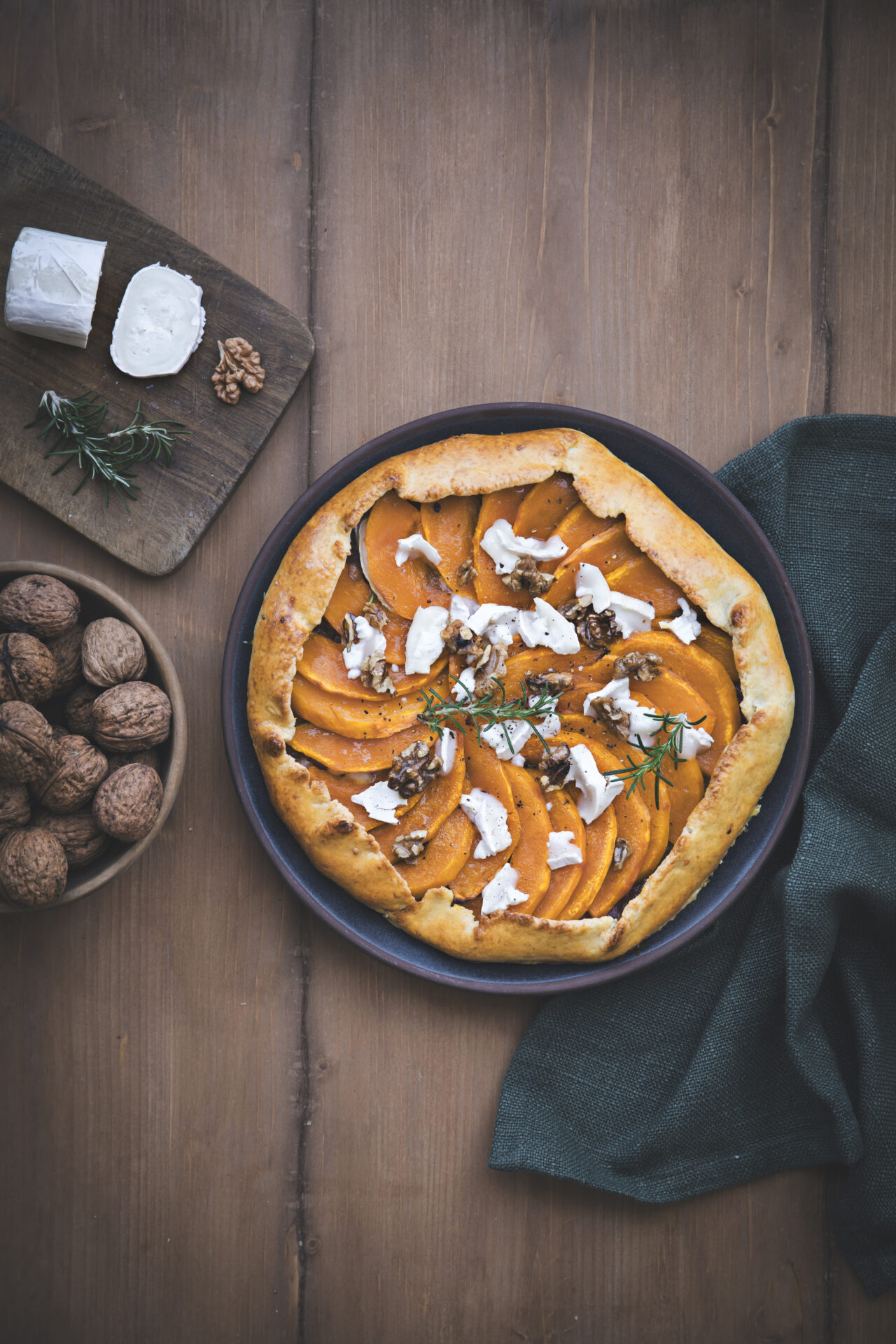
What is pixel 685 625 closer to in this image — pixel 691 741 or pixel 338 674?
pixel 691 741

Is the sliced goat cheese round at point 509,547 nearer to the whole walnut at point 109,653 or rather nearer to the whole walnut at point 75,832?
the whole walnut at point 109,653

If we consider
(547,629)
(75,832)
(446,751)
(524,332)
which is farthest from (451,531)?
(75,832)

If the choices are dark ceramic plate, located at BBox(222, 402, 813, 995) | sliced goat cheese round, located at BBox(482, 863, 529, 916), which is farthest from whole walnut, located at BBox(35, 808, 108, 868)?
sliced goat cheese round, located at BBox(482, 863, 529, 916)

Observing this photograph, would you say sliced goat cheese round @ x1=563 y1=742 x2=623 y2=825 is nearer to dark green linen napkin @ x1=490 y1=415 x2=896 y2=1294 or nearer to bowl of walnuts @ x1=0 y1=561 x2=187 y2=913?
dark green linen napkin @ x1=490 y1=415 x2=896 y2=1294

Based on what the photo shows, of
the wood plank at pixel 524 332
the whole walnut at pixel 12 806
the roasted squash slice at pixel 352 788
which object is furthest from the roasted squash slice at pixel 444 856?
the whole walnut at pixel 12 806

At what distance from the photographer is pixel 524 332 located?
102 inches

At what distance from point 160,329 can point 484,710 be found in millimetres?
1472

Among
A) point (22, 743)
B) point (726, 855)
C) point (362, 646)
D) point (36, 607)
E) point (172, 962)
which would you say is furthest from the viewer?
point (172, 962)

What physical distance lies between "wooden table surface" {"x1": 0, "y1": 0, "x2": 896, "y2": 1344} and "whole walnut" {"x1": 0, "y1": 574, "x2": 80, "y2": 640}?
0.33 meters

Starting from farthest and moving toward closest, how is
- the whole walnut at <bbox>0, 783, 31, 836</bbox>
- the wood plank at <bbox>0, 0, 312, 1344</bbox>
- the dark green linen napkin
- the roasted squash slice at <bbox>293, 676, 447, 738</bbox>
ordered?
the wood plank at <bbox>0, 0, 312, 1344</bbox>
the dark green linen napkin
the roasted squash slice at <bbox>293, 676, 447, 738</bbox>
the whole walnut at <bbox>0, 783, 31, 836</bbox>

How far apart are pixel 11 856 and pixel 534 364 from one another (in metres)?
2.02

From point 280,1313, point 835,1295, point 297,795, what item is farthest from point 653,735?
point 280,1313

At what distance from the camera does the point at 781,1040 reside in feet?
8.15

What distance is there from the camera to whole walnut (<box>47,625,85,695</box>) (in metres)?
2.29
